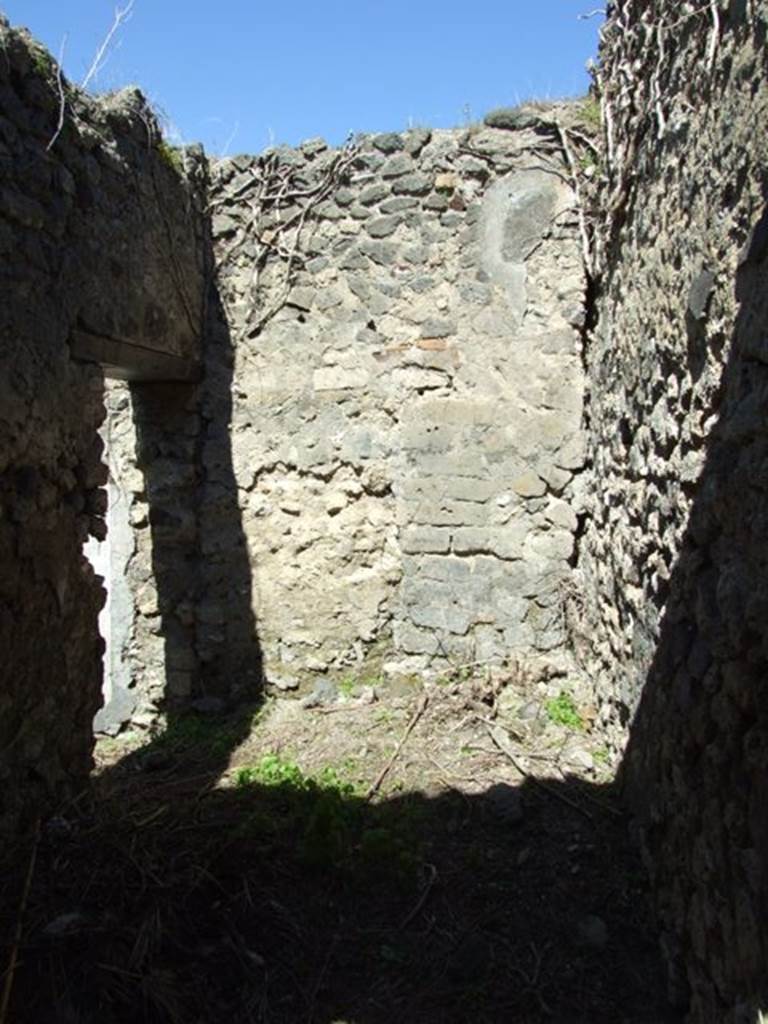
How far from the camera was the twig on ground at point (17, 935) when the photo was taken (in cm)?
218

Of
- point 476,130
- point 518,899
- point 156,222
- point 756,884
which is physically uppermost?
point 476,130

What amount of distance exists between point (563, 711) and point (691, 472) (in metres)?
1.80

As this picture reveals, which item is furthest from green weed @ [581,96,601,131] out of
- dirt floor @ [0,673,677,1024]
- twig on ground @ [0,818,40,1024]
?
twig on ground @ [0,818,40,1024]

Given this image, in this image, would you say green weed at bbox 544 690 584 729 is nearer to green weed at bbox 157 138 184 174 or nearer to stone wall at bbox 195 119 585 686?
stone wall at bbox 195 119 585 686

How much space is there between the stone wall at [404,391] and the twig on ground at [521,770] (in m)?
Answer: 0.55

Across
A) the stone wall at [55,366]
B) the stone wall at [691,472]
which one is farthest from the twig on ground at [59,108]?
the stone wall at [691,472]

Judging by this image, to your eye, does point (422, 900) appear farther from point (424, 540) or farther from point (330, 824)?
point (424, 540)

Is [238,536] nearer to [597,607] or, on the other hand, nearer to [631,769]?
[597,607]

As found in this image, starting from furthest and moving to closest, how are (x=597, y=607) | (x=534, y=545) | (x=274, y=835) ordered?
(x=534, y=545) < (x=597, y=607) < (x=274, y=835)

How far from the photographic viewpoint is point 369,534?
440 centimetres

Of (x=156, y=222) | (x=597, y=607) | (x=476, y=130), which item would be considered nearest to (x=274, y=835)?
(x=597, y=607)

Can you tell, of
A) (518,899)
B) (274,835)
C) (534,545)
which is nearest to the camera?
(518,899)

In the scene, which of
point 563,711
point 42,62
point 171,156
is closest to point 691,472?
point 563,711

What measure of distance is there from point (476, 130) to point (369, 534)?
216 cm
